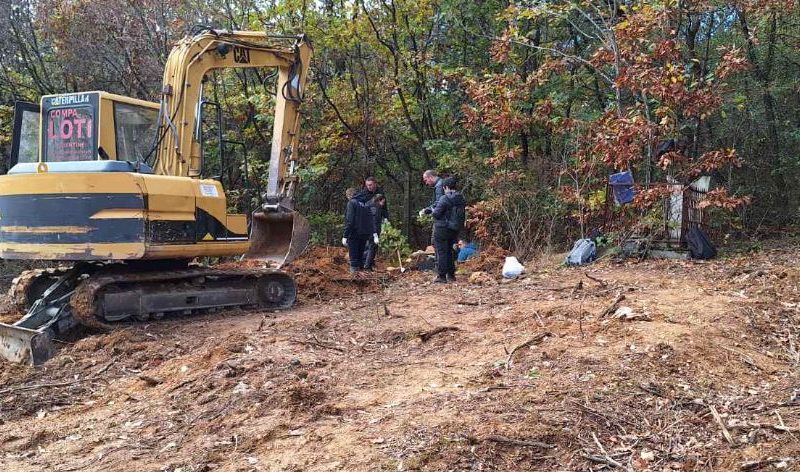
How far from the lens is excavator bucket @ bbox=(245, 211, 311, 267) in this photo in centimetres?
950

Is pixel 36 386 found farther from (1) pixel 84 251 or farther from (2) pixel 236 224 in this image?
(2) pixel 236 224

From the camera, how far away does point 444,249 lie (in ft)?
34.1

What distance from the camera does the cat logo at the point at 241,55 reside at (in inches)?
364

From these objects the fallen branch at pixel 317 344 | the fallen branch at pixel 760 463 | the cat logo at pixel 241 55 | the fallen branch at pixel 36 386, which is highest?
the cat logo at pixel 241 55

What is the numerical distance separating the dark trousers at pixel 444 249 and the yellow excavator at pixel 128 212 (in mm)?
2014

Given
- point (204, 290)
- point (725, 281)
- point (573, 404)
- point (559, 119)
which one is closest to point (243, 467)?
point (573, 404)

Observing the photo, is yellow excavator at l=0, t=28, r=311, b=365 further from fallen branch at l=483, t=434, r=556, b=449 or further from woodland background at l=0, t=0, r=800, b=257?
woodland background at l=0, t=0, r=800, b=257

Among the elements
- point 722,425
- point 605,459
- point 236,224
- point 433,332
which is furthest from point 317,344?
point 722,425

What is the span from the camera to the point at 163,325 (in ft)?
26.2

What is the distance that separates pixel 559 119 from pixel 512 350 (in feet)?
26.6

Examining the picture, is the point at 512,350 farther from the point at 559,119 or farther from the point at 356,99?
the point at 356,99

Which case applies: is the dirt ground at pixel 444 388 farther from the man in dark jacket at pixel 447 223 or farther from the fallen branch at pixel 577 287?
the man in dark jacket at pixel 447 223

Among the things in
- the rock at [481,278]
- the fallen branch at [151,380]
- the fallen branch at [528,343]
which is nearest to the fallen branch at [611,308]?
the fallen branch at [528,343]

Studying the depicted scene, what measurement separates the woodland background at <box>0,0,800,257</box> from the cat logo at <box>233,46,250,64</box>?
4766 mm
